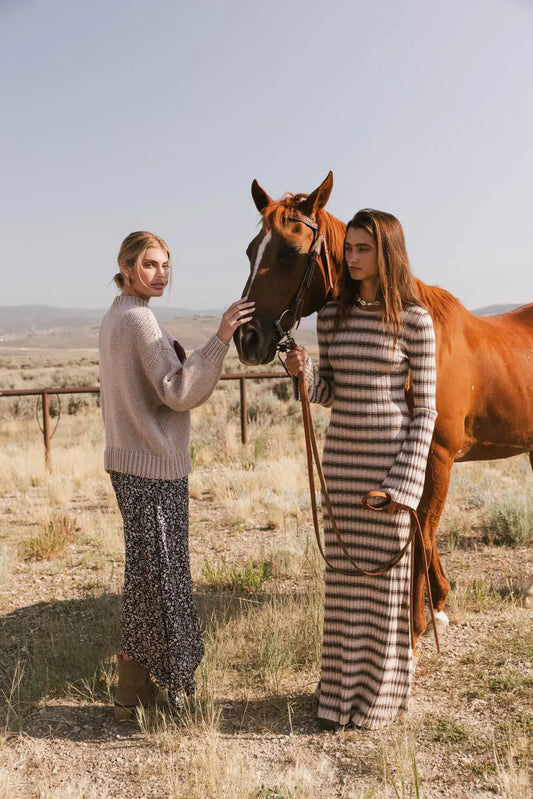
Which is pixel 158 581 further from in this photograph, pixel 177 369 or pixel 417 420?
pixel 417 420

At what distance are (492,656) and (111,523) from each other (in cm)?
382

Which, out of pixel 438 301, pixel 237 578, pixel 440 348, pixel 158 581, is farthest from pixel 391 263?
pixel 237 578

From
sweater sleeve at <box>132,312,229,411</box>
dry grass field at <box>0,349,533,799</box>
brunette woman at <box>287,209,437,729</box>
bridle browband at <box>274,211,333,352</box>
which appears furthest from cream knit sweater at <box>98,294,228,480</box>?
dry grass field at <box>0,349,533,799</box>

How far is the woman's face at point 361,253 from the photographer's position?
2.48m

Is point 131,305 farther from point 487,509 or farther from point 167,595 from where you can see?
point 487,509

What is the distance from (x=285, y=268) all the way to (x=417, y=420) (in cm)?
85

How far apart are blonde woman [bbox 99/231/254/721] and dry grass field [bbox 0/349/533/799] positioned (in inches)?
11.3

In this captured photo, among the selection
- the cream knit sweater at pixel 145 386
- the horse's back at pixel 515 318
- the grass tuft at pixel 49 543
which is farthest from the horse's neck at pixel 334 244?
the grass tuft at pixel 49 543

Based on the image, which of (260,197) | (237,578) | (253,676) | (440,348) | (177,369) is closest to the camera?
(177,369)

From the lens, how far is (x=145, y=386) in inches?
104

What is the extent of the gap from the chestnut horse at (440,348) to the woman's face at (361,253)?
0.25 m

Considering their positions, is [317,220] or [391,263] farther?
[317,220]

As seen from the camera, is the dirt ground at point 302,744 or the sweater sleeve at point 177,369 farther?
the sweater sleeve at point 177,369

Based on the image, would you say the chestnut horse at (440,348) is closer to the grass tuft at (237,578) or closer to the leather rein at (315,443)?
the leather rein at (315,443)
